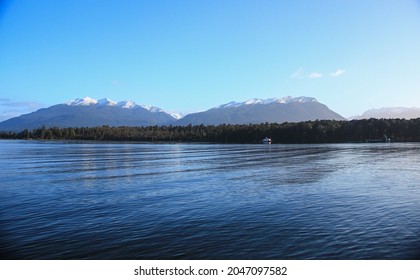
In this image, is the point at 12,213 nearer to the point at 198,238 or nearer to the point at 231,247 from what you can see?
the point at 198,238

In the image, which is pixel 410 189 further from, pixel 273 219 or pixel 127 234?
pixel 127 234

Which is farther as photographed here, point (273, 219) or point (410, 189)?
point (410, 189)

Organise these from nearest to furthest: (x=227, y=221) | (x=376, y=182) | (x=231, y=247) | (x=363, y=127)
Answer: (x=231, y=247), (x=227, y=221), (x=376, y=182), (x=363, y=127)

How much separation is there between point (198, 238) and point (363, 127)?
16807 centimetres

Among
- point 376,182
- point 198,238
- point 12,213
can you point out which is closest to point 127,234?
point 198,238

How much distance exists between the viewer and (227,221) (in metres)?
16.7

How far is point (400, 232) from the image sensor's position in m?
14.9
